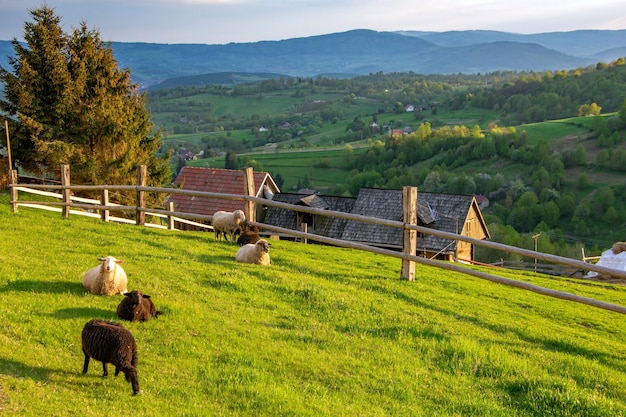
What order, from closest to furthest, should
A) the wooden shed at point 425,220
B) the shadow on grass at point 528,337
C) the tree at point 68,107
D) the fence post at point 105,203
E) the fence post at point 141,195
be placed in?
the shadow on grass at point 528,337 → the fence post at point 141,195 → the fence post at point 105,203 → the tree at point 68,107 → the wooden shed at point 425,220

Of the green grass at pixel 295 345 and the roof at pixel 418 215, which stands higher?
the green grass at pixel 295 345

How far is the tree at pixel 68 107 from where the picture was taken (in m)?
27.0

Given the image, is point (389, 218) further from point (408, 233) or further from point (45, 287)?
point (45, 287)

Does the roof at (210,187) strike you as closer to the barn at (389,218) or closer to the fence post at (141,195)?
the barn at (389,218)

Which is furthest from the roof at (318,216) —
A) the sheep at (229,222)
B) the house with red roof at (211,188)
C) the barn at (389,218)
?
the sheep at (229,222)

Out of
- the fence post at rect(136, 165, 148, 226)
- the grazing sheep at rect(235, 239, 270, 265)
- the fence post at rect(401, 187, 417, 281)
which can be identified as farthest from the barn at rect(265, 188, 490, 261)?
the grazing sheep at rect(235, 239, 270, 265)

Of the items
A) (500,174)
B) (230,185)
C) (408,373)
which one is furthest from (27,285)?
(500,174)

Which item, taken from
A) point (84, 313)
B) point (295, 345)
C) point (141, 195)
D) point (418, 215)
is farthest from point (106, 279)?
point (418, 215)

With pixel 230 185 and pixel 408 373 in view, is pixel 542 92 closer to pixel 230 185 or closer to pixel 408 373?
pixel 230 185

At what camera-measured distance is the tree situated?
2700 cm

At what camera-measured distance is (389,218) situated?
3981cm

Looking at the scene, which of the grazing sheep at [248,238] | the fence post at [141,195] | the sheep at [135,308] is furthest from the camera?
the fence post at [141,195]

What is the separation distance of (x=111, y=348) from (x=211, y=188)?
109ft

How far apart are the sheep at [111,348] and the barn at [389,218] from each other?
3046 centimetres
